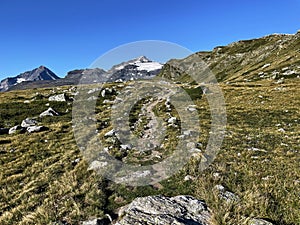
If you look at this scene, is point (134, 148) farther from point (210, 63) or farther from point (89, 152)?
point (210, 63)

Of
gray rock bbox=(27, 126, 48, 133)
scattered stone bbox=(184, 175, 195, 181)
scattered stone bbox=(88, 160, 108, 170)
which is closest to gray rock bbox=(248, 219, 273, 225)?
scattered stone bbox=(184, 175, 195, 181)

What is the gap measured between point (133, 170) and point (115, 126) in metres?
12.2

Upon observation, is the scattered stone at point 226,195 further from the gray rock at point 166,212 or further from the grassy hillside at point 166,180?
the gray rock at point 166,212

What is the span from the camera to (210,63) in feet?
591

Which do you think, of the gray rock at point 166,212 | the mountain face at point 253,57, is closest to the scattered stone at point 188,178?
the gray rock at point 166,212

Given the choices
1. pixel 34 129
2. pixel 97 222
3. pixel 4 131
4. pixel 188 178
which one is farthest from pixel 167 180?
pixel 4 131

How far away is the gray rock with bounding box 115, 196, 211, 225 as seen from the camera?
8.89 metres

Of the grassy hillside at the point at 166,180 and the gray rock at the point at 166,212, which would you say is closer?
the gray rock at the point at 166,212

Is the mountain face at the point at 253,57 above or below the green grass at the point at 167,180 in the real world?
above

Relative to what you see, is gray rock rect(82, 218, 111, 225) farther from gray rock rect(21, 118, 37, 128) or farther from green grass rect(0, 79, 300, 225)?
gray rock rect(21, 118, 37, 128)

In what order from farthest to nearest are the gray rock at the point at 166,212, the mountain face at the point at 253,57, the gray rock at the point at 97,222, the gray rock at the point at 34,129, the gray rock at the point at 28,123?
the mountain face at the point at 253,57 < the gray rock at the point at 28,123 < the gray rock at the point at 34,129 < the gray rock at the point at 97,222 < the gray rock at the point at 166,212

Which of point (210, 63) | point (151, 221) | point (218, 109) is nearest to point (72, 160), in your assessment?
point (151, 221)

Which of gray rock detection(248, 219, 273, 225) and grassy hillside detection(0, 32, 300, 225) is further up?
grassy hillside detection(0, 32, 300, 225)

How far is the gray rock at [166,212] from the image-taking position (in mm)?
8891
